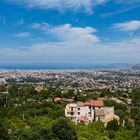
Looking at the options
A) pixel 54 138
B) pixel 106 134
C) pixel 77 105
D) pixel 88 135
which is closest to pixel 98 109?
pixel 77 105

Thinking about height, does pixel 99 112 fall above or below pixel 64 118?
below

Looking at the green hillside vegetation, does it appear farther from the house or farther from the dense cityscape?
the house

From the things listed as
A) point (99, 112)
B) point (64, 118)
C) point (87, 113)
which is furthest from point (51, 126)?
point (87, 113)

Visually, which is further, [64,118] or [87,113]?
[87,113]

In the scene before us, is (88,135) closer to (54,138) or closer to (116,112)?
(54,138)

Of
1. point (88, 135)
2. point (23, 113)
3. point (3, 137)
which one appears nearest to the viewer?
point (3, 137)

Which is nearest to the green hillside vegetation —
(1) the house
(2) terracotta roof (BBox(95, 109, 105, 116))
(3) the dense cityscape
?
(3) the dense cityscape

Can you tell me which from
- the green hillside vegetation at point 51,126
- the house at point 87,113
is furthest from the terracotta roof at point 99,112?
the green hillside vegetation at point 51,126

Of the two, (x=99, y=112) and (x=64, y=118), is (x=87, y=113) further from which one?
(x=64, y=118)
